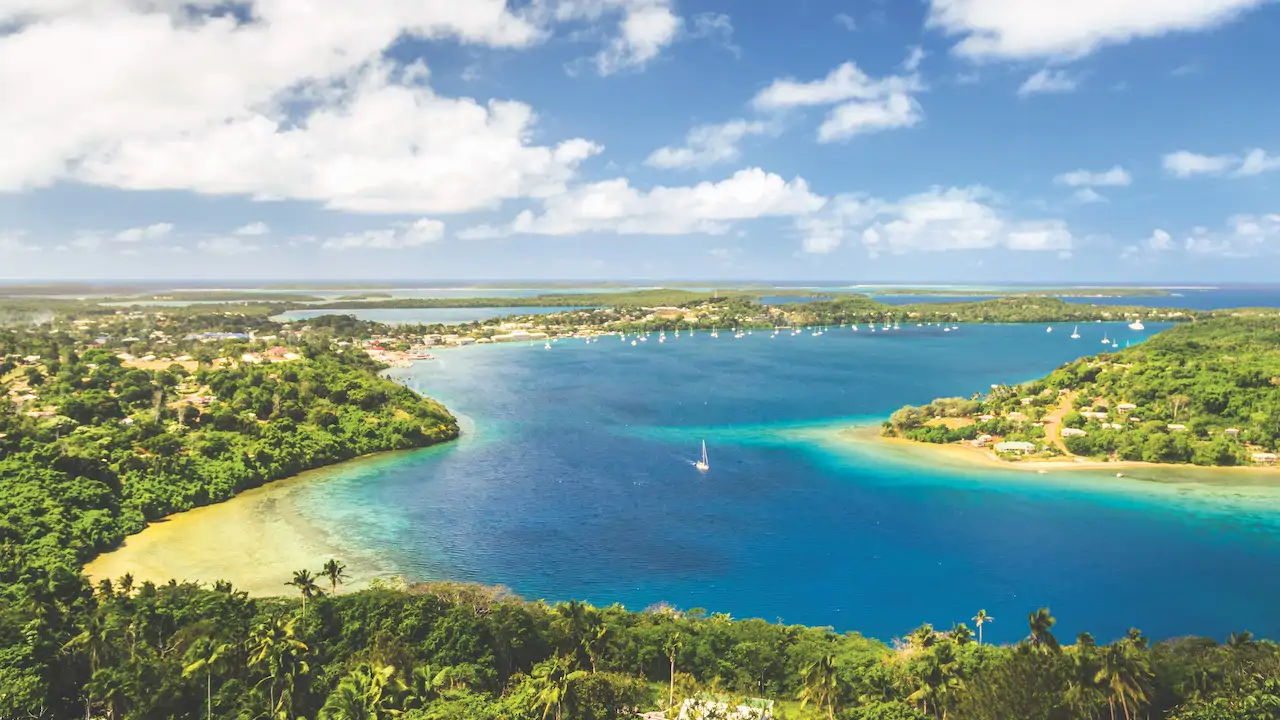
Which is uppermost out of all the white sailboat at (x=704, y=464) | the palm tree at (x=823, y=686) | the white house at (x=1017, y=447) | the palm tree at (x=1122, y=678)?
the palm tree at (x=1122, y=678)

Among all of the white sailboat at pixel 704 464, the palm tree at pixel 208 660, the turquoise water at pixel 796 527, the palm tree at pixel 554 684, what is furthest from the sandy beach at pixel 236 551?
the white sailboat at pixel 704 464

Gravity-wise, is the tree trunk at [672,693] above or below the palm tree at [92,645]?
below

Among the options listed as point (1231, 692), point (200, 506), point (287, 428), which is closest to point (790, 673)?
point (1231, 692)

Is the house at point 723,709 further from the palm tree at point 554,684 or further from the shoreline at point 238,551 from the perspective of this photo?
the shoreline at point 238,551

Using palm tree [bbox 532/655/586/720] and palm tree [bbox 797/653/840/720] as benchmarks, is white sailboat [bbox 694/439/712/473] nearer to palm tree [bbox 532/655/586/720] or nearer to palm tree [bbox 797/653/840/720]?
palm tree [bbox 532/655/586/720]

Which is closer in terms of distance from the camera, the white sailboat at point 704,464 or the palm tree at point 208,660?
the palm tree at point 208,660

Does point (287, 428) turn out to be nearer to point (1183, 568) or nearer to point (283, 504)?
point (283, 504)
